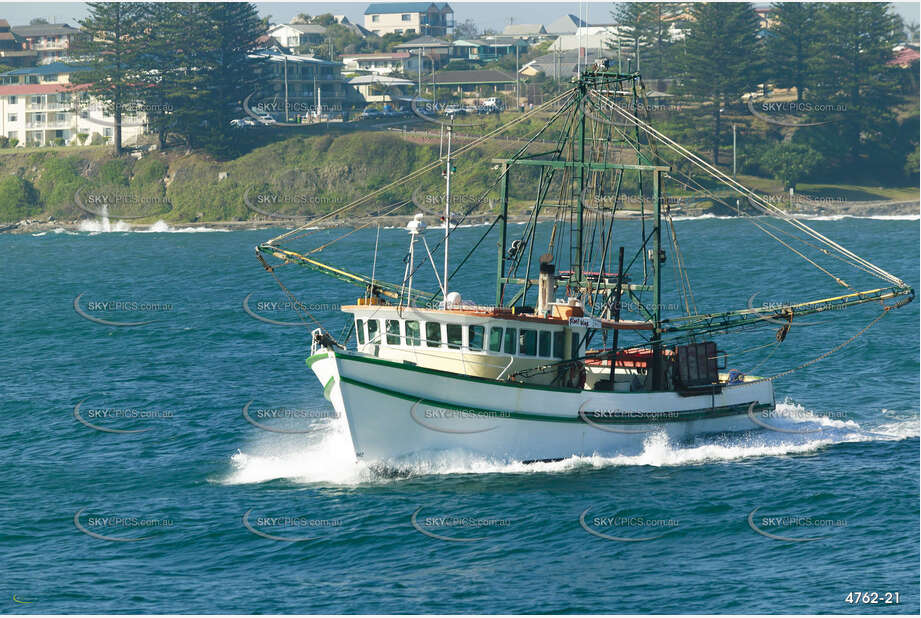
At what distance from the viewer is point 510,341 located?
43.8 meters

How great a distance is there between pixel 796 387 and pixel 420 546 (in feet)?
91.7

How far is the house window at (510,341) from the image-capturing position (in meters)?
43.7

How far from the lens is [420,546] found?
37156mm

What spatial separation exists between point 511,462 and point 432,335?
17.6 ft

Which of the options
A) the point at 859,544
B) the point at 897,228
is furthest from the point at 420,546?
the point at 897,228

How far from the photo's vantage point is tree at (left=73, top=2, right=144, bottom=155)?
6649 inches

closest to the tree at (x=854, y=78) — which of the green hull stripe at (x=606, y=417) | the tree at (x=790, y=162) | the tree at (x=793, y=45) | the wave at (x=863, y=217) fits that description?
the tree at (x=793, y=45)

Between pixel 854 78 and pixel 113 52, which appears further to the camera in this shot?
pixel 854 78

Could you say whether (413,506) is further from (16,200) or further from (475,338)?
(16,200)

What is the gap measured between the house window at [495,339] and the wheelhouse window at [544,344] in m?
1.60

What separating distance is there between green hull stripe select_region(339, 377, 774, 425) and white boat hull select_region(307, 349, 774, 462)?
35 mm

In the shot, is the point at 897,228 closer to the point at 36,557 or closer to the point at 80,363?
the point at 80,363

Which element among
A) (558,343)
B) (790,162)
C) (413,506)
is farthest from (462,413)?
(790,162)

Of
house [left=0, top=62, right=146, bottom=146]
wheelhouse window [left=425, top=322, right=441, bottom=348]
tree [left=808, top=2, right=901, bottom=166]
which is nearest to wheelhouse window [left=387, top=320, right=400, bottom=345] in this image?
wheelhouse window [left=425, top=322, right=441, bottom=348]
